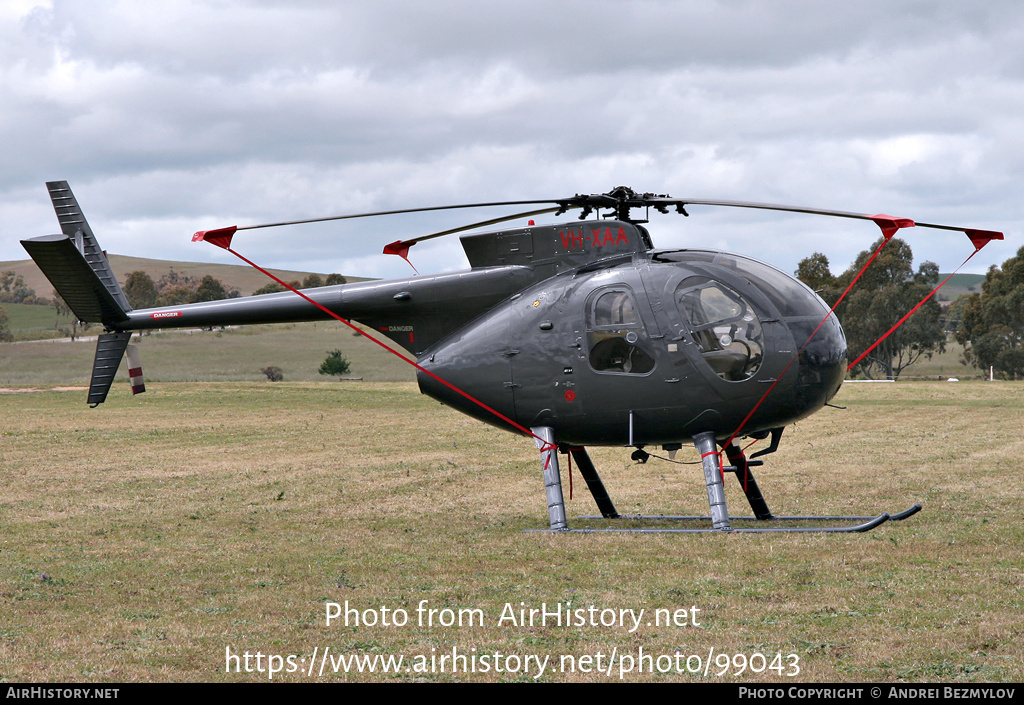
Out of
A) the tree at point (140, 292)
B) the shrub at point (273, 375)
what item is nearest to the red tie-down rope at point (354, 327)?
the shrub at point (273, 375)

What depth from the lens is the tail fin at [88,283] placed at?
15.1 metres

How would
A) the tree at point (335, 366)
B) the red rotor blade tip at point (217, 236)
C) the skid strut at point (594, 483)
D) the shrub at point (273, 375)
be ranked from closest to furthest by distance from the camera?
the red rotor blade tip at point (217, 236)
the skid strut at point (594, 483)
the shrub at point (273, 375)
the tree at point (335, 366)

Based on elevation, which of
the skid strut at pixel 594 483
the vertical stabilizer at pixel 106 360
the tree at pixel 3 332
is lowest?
the skid strut at pixel 594 483

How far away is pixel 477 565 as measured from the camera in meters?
11.0

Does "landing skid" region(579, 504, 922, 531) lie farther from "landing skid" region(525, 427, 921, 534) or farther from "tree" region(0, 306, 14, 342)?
"tree" region(0, 306, 14, 342)

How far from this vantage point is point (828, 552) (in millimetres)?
11109

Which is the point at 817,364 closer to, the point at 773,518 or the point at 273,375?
the point at 773,518

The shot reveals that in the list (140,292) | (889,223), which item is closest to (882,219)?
(889,223)

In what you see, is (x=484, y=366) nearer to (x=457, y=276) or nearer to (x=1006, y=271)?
(x=457, y=276)

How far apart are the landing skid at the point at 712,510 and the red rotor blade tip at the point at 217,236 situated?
4627 mm

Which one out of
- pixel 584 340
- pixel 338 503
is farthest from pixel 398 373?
→ pixel 584 340

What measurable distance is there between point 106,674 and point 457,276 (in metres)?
7.51

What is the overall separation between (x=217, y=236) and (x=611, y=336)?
16.4 ft

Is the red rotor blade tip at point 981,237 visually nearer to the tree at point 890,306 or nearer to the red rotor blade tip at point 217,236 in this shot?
the red rotor blade tip at point 217,236
